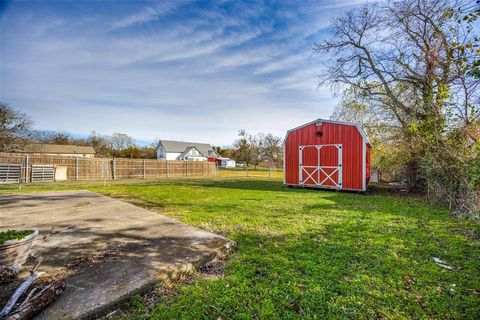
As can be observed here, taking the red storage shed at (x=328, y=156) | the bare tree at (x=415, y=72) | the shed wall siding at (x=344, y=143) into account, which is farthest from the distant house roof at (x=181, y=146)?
the bare tree at (x=415, y=72)

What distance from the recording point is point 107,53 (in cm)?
812

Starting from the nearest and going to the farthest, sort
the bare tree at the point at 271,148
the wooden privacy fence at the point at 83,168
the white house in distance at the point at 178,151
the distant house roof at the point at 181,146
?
the wooden privacy fence at the point at 83,168
the bare tree at the point at 271,148
the white house in distance at the point at 178,151
the distant house roof at the point at 181,146

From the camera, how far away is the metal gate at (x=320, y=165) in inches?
390

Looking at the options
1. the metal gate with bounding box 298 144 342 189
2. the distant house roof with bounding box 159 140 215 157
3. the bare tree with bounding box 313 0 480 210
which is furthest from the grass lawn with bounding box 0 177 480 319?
the distant house roof with bounding box 159 140 215 157

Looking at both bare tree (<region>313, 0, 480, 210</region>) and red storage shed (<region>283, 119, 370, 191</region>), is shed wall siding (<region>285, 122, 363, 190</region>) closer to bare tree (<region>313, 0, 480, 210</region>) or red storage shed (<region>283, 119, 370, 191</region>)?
red storage shed (<region>283, 119, 370, 191</region>)

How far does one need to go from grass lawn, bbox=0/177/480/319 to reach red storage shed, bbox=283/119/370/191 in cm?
509

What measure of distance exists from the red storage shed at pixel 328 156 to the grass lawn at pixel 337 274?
16.7ft

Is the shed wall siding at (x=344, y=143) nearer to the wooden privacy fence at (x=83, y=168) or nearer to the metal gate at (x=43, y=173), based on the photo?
the wooden privacy fence at (x=83, y=168)

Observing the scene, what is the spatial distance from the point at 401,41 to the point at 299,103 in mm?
6365

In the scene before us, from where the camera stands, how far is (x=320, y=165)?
409 inches

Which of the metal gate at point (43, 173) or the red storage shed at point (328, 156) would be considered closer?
the red storage shed at point (328, 156)

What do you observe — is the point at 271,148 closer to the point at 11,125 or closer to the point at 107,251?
the point at 11,125

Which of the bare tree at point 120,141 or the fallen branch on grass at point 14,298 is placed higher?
the bare tree at point 120,141

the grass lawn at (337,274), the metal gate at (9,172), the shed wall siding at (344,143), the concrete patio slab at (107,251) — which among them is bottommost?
the grass lawn at (337,274)
